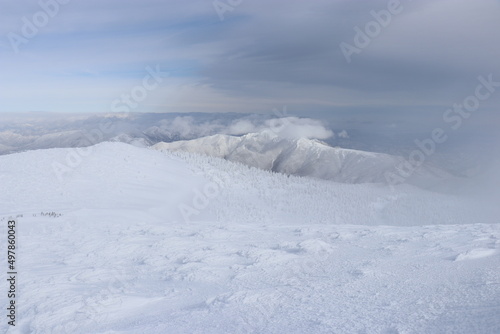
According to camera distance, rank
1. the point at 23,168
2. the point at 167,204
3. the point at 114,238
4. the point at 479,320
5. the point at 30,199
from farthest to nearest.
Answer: the point at 23,168 → the point at 167,204 → the point at 30,199 → the point at 114,238 → the point at 479,320

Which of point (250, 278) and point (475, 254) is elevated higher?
point (475, 254)

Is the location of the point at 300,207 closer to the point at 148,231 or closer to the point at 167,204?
the point at 167,204

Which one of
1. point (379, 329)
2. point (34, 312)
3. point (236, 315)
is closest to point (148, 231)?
point (34, 312)

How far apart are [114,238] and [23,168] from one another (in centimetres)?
2921

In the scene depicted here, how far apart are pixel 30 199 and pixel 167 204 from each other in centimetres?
1092

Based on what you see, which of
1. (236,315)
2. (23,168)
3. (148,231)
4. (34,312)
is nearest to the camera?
(236,315)

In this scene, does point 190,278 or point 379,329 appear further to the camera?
point 190,278

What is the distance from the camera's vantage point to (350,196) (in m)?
57.2

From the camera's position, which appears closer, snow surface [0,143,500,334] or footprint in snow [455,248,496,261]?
snow surface [0,143,500,334]

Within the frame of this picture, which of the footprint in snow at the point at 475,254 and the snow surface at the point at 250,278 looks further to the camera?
the footprint in snow at the point at 475,254

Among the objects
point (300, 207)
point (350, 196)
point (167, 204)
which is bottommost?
point (350, 196)

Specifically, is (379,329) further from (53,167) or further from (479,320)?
(53,167)

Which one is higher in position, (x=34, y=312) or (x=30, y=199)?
(x=34, y=312)

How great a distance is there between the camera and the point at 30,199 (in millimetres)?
31547
